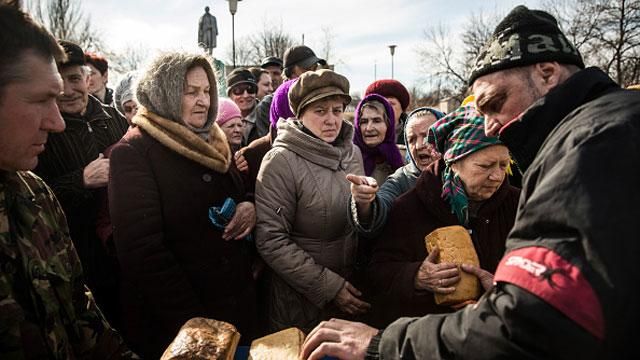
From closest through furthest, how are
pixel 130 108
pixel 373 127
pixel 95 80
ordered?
pixel 373 127 < pixel 130 108 < pixel 95 80

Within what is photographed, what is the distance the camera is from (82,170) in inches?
112

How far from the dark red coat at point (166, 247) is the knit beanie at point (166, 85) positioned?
0.63ft

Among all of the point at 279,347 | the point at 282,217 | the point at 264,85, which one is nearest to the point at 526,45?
the point at 279,347

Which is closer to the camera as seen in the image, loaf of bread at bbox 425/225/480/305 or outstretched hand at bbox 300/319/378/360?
outstretched hand at bbox 300/319/378/360

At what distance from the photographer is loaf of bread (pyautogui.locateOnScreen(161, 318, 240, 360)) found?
4.47 ft

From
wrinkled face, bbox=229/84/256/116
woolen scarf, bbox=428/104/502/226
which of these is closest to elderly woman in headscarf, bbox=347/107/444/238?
woolen scarf, bbox=428/104/502/226

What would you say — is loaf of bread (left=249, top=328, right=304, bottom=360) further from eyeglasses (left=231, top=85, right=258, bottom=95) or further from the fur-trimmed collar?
eyeglasses (left=231, top=85, right=258, bottom=95)

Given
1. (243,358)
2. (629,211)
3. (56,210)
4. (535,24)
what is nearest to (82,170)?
(56,210)

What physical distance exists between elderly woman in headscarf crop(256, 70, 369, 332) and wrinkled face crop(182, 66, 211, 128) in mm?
489

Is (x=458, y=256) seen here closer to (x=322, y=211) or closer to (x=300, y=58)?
(x=322, y=211)

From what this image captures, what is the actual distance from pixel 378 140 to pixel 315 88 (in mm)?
1152

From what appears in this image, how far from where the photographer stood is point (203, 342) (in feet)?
4.66

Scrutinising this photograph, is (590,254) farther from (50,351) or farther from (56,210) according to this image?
(56,210)

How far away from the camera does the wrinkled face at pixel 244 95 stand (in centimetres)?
544
